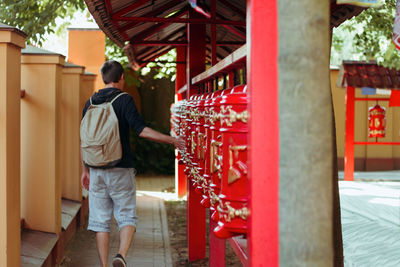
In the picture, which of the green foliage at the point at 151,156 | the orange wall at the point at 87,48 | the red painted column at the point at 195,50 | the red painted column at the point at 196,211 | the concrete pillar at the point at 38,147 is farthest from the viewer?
the green foliage at the point at 151,156

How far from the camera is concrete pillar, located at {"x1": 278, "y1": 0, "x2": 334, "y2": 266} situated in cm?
216

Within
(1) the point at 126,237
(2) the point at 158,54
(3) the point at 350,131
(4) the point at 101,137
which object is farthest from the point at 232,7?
(3) the point at 350,131

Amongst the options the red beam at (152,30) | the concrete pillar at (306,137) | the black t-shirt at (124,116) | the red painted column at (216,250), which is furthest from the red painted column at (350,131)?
the concrete pillar at (306,137)

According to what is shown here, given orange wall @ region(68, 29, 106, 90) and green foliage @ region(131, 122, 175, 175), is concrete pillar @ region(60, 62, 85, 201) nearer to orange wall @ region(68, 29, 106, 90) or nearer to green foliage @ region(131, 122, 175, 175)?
orange wall @ region(68, 29, 106, 90)

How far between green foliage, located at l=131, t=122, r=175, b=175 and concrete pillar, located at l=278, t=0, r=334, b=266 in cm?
1462

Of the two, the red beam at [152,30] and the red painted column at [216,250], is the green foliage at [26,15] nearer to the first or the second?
the red beam at [152,30]

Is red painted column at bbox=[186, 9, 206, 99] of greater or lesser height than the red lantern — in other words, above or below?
above

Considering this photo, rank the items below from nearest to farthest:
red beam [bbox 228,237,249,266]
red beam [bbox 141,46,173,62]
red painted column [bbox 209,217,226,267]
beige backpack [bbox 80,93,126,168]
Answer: red beam [bbox 228,237,249,266], beige backpack [bbox 80,93,126,168], red painted column [bbox 209,217,226,267], red beam [bbox 141,46,173,62]

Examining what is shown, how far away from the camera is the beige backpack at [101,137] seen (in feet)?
15.4

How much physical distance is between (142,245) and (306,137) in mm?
5622

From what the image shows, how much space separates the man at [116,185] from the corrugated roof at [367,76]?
9.18m

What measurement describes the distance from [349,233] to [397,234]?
0.56 m

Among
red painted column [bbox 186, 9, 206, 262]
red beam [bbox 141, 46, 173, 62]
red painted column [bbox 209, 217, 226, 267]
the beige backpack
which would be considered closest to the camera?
the beige backpack

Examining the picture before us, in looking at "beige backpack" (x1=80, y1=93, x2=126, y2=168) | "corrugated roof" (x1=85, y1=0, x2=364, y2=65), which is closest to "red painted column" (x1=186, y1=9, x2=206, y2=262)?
"corrugated roof" (x1=85, y1=0, x2=364, y2=65)
